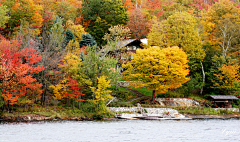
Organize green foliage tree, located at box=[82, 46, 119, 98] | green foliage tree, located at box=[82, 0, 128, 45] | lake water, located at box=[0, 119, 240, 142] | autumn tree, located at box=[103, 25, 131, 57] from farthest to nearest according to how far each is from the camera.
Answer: green foliage tree, located at box=[82, 0, 128, 45] < autumn tree, located at box=[103, 25, 131, 57] < green foliage tree, located at box=[82, 46, 119, 98] < lake water, located at box=[0, 119, 240, 142]

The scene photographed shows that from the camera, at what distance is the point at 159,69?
4862 centimetres

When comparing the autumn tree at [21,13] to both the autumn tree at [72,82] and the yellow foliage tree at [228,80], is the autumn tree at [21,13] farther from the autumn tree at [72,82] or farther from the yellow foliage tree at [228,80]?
the yellow foliage tree at [228,80]

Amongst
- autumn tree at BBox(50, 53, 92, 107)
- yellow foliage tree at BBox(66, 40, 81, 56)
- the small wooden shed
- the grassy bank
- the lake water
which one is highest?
yellow foliage tree at BBox(66, 40, 81, 56)


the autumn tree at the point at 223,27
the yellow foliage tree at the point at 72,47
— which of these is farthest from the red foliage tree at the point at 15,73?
the autumn tree at the point at 223,27

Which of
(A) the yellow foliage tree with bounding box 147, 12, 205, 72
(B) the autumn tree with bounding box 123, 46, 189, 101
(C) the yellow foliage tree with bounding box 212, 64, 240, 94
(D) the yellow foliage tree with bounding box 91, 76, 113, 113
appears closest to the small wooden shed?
(C) the yellow foliage tree with bounding box 212, 64, 240, 94

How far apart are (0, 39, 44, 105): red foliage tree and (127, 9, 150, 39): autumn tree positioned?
43.1 m

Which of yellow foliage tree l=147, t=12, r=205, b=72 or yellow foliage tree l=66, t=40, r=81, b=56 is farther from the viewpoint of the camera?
yellow foliage tree l=147, t=12, r=205, b=72

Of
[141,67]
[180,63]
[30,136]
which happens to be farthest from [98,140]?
[180,63]

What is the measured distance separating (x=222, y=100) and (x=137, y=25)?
3723 cm

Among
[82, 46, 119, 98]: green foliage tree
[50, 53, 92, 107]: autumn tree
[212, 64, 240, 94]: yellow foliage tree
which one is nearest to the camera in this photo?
[50, 53, 92, 107]: autumn tree

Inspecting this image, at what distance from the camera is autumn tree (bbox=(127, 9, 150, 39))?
79.5 meters

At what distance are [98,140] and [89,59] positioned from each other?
20663 millimetres

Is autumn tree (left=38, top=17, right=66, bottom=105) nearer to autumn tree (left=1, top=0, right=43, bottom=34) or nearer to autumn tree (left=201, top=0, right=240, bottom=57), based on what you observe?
autumn tree (left=1, top=0, right=43, bottom=34)

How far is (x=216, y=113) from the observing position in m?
47.8
